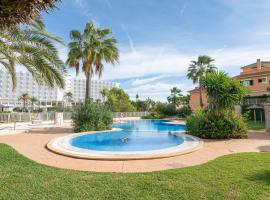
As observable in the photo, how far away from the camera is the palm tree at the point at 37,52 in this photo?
665 cm

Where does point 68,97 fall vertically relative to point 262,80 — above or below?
above

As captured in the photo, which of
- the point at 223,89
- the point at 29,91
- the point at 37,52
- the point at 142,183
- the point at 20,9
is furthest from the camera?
the point at 29,91

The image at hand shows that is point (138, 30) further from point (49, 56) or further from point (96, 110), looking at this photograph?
point (49, 56)

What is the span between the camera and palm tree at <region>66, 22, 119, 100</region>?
1569 cm

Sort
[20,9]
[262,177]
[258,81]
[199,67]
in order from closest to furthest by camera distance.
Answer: [20,9], [262,177], [258,81], [199,67]

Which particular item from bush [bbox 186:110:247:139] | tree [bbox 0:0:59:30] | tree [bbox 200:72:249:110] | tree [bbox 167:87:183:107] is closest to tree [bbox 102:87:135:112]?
tree [bbox 167:87:183:107]

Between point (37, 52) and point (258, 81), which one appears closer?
point (37, 52)

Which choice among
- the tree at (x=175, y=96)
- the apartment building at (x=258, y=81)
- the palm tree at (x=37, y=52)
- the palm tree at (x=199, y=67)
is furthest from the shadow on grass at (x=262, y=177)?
the tree at (x=175, y=96)

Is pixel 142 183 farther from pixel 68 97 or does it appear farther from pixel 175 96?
pixel 68 97

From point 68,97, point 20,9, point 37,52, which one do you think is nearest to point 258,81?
point 37,52

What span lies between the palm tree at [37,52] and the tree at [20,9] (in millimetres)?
3053

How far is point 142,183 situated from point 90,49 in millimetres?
13056

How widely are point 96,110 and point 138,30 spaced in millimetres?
7126

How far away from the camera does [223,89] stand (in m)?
Result: 11.5
